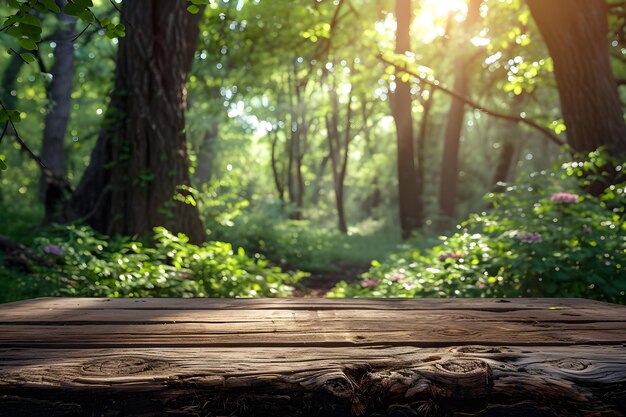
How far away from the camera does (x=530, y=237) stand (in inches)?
206

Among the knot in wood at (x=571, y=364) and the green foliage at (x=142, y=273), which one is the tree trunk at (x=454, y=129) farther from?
the knot in wood at (x=571, y=364)

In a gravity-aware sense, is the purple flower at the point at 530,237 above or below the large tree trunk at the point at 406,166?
below

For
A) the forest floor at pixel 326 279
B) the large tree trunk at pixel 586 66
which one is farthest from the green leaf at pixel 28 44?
the forest floor at pixel 326 279

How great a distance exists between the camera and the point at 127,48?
712cm

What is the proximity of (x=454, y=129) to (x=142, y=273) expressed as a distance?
14.6m

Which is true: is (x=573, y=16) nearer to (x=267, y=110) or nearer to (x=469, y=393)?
(x=469, y=393)

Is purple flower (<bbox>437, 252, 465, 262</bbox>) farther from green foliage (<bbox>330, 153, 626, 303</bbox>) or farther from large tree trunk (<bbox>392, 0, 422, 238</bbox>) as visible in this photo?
large tree trunk (<bbox>392, 0, 422, 238</bbox>)

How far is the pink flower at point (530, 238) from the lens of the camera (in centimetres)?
517

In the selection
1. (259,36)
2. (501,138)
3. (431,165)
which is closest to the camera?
(259,36)

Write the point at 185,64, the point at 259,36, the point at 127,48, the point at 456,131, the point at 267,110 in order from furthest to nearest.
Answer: the point at 267,110 → the point at 456,131 → the point at 259,36 → the point at 185,64 → the point at 127,48

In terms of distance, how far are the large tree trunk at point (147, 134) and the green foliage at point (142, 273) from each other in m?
0.73

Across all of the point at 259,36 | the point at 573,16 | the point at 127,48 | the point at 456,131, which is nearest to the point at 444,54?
the point at 456,131

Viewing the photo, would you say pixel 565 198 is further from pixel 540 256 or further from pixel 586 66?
pixel 586 66

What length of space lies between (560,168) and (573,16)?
187cm
